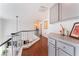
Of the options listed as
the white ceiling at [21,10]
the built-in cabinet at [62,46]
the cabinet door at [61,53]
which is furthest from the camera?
the white ceiling at [21,10]

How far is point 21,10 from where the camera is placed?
170 cm

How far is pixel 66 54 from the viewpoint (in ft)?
5.09

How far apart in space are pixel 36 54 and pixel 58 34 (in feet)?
1.57

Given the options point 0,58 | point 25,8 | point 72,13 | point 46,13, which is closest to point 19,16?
point 25,8

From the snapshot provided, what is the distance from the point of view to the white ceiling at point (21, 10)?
1688 millimetres

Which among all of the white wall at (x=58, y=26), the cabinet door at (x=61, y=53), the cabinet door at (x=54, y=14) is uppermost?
the cabinet door at (x=54, y=14)

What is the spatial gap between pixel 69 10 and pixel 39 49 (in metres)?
0.78

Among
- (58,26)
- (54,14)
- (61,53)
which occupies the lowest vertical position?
(61,53)

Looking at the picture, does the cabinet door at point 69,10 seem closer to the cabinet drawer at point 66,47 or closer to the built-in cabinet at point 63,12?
the built-in cabinet at point 63,12

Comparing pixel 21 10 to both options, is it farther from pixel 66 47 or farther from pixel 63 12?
pixel 66 47

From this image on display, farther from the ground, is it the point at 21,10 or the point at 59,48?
the point at 21,10

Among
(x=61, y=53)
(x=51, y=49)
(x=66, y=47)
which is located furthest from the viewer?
(x=51, y=49)

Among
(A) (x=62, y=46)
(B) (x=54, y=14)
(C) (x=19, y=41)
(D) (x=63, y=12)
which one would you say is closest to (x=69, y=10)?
(D) (x=63, y=12)

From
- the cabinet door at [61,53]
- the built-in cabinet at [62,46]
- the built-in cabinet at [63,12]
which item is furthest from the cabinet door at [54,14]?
the cabinet door at [61,53]
